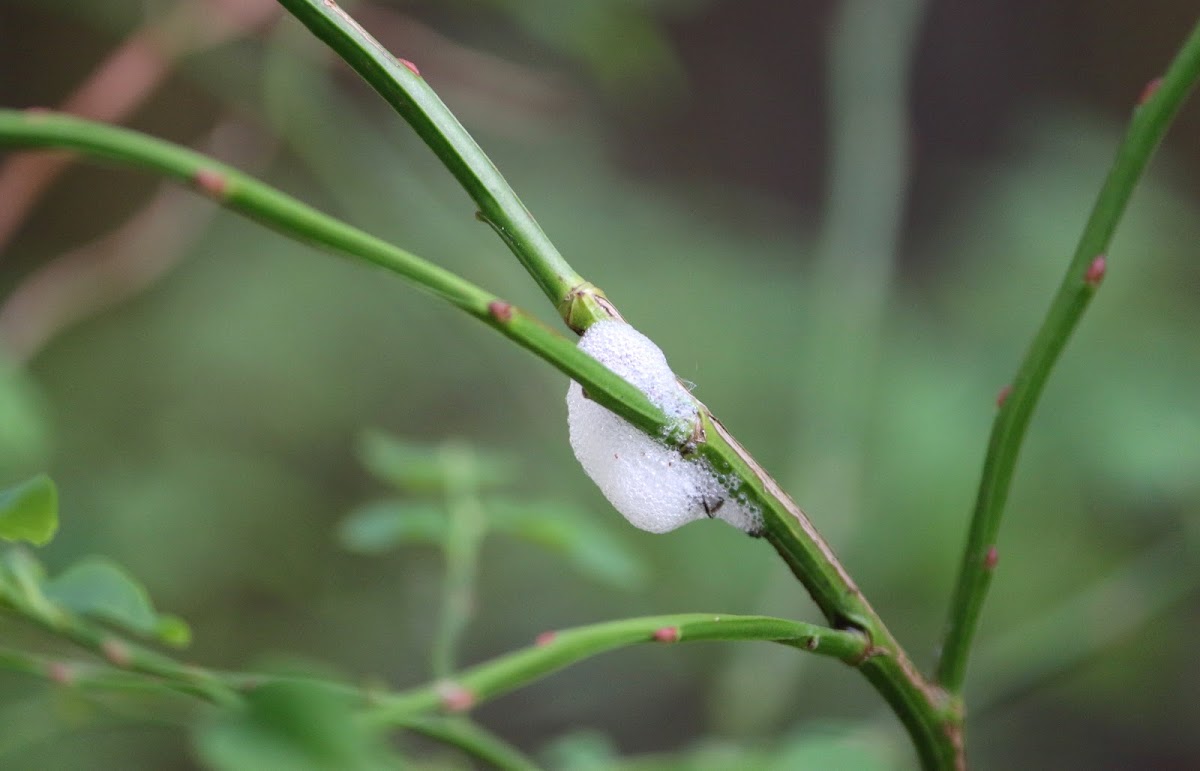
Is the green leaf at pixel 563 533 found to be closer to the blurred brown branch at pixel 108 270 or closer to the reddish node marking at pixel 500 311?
the reddish node marking at pixel 500 311

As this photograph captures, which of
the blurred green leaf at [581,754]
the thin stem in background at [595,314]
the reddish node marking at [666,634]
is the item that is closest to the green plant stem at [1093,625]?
the blurred green leaf at [581,754]

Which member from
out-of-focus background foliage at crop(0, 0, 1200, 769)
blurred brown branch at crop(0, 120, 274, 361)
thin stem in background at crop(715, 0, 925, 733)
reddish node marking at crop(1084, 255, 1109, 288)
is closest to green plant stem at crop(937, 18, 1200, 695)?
reddish node marking at crop(1084, 255, 1109, 288)

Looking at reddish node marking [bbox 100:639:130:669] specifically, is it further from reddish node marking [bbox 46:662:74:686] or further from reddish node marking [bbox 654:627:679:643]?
reddish node marking [bbox 654:627:679:643]

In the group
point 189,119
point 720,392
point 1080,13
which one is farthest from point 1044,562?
point 189,119

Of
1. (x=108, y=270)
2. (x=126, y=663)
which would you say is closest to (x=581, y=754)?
(x=126, y=663)

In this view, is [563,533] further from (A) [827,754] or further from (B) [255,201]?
(B) [255,201]

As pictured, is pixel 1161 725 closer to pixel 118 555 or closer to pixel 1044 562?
pixel 1044 562
